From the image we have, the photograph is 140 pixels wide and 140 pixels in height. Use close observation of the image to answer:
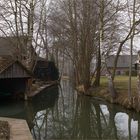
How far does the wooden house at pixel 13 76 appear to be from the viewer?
2950 cm

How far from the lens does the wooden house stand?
2950cm

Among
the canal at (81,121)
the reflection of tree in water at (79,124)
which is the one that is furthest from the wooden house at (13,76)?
the reflection of tree in water at (79,124)

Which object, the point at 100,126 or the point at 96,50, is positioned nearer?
the point at 100,126

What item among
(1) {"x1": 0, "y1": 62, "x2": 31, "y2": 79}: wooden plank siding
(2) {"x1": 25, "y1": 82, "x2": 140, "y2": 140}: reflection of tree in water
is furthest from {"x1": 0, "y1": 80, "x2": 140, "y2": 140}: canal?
(1) {"x1": 0, "y1": 62, "x2": 31, "y2": 79}: wooden plank siding

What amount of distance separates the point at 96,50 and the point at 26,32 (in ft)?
29.6

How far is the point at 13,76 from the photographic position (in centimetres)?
2978

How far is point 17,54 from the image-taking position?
3853 centimetres

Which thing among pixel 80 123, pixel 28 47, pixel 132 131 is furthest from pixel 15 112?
pixel 28 47

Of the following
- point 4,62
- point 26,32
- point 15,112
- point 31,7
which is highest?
point 31,7

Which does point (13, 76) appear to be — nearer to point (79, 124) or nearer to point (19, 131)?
point (79, 124)

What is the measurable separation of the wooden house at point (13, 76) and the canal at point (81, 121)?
7.80 feet

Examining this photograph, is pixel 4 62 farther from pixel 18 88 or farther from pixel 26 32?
pixel 26 32

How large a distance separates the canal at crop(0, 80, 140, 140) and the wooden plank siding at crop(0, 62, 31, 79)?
2344mm

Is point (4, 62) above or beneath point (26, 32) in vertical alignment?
beneath
